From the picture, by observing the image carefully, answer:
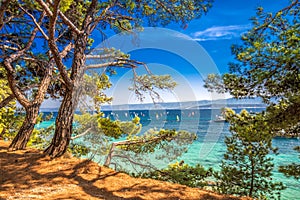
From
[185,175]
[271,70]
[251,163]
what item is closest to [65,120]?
[185,175]

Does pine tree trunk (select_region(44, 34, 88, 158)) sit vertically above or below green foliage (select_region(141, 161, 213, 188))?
above

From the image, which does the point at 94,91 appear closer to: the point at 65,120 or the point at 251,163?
the point at 65,120

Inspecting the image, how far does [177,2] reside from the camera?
560 centimetres

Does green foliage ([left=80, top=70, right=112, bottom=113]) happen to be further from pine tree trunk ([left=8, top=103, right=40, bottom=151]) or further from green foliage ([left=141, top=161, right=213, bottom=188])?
green foliage ([left=141, top=161, right=213, bottom=188])

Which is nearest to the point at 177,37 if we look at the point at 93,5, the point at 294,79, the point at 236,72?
the point at 93,5

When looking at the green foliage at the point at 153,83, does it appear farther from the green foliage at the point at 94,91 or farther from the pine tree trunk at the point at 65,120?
the pine tree trunk at the point at 65,120

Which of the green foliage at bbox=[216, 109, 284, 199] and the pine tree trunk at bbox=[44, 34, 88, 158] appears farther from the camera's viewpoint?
the green foliage at bbox=[216, 109, 284, 199]

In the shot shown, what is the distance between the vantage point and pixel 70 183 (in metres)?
3.53

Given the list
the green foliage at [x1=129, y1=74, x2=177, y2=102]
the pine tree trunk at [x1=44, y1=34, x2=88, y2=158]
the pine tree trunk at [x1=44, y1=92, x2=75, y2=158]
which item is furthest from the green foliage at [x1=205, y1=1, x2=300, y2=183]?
the pine tree trunk at [x1=44, y1=92, x2=75, y2=158]

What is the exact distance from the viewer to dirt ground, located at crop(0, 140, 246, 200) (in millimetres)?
3067

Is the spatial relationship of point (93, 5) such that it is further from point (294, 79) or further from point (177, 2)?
point (294, 79)

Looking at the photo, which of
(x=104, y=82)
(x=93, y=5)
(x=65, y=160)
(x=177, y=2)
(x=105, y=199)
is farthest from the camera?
(x=104, y=82)

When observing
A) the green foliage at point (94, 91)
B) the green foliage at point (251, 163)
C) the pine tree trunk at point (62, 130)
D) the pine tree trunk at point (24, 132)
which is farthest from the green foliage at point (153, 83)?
the pine tree trunk at point (24, 132)

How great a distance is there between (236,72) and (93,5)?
141 inches
